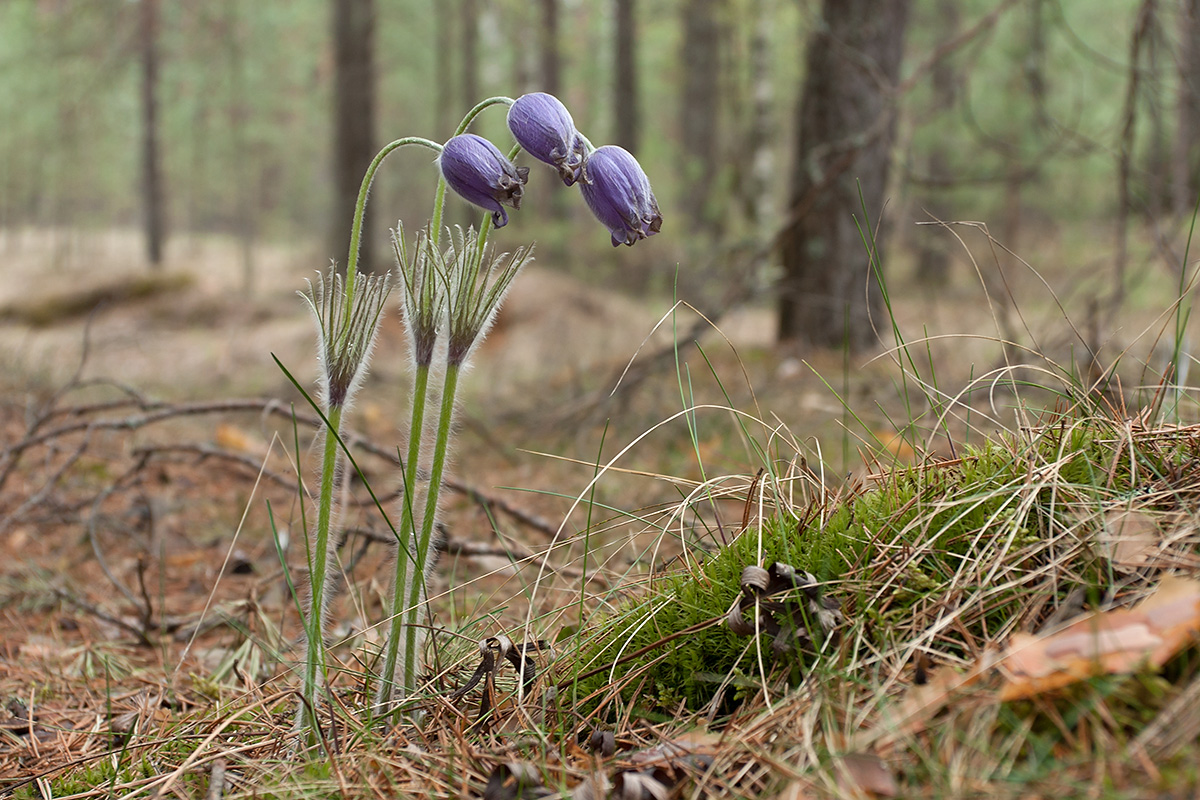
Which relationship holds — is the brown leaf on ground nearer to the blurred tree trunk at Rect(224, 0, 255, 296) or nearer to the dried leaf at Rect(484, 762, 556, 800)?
the dried leaf at Rect(484, 762, 556, 800)

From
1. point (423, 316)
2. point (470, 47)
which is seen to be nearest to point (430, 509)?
point (423, 316)

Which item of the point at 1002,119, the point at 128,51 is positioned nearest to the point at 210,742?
the point at 128,51

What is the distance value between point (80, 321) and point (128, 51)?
3671 mm

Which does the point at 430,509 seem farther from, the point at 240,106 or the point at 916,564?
the point at 240,106

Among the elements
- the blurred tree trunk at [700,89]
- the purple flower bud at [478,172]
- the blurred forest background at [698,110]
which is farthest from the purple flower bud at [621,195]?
the blurred tree trunk at [700,89]

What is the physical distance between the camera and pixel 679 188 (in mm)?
13188

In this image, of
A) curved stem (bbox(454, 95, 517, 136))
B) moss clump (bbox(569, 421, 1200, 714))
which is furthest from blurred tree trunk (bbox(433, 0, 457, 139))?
moss clump (bbox(569, 421, 1200, 714))

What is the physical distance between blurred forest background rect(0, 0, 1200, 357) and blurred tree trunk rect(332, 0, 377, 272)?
1.0 inches

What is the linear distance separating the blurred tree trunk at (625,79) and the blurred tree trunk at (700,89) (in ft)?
3.14

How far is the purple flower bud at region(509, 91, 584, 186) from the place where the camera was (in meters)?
1.35

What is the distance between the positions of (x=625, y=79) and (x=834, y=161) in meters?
9.37

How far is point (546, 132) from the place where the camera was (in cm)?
135

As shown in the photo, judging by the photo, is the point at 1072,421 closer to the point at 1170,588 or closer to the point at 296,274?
the point at 1170,588

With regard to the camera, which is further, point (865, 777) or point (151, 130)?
point (151, 130)
